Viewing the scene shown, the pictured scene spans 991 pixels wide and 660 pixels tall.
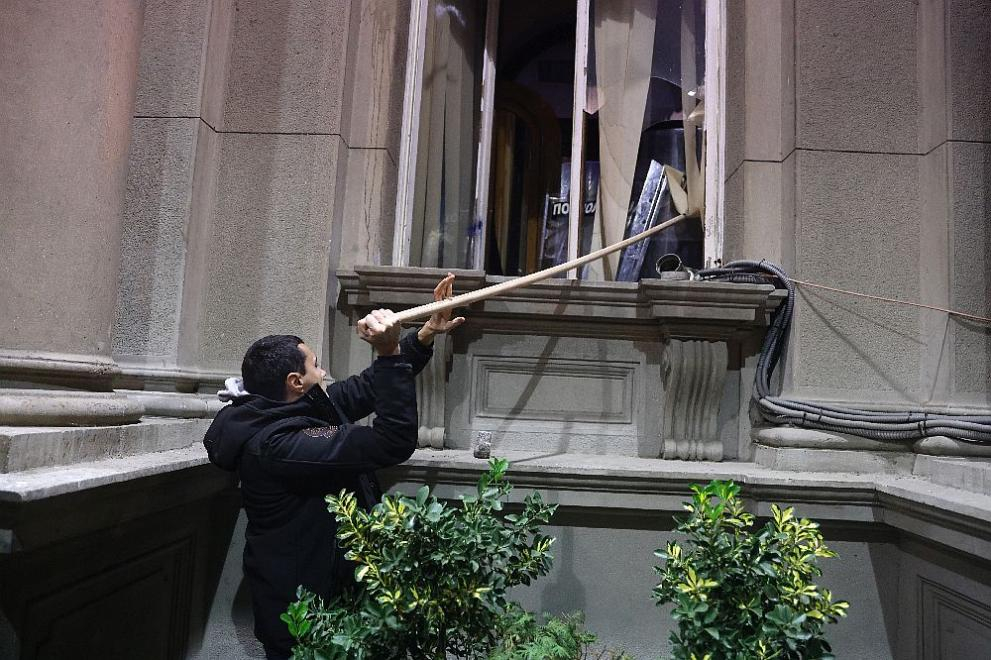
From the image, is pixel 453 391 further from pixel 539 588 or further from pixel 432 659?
pixel 432 659

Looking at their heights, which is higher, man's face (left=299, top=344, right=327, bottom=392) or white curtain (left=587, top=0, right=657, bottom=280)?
white curtain (left=587, top=0, right=657, bottom=280)

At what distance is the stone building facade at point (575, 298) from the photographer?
2.97 metres

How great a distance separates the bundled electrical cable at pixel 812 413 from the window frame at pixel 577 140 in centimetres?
37

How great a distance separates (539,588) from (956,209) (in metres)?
2.94

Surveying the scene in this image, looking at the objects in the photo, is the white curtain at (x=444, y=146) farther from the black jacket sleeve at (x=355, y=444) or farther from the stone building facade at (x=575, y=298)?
the black jacket sleeve at (x=355, y=444)

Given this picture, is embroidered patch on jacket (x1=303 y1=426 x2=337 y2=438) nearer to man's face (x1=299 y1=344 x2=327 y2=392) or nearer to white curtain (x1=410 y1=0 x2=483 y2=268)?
man's face (x1=299 y1=344 x2=327 y2=392)

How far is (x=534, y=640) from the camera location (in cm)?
238

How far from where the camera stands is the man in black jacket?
96.3 inches

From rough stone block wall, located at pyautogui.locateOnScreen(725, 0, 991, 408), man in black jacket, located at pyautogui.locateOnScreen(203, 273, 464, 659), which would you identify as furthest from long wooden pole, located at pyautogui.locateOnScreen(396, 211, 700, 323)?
rough stone block wall, located at pyautogui.locateOnScreen(725, 0, 991, 408)

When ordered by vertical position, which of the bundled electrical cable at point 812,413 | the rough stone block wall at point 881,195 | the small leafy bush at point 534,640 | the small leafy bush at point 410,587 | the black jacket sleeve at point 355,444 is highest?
the rough stone block wall at point 881,195

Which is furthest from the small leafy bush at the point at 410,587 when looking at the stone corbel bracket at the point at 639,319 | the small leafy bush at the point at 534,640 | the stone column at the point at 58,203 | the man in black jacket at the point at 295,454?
the stone corbel bracket at the point at 639,319

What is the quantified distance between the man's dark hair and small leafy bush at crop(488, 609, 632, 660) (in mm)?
1221

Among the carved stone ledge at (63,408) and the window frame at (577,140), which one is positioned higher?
the window frame at (577,140)

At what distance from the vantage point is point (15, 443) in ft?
7.08
